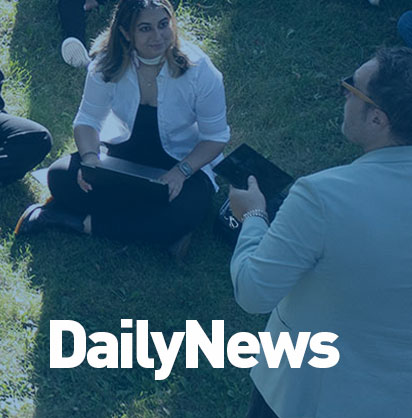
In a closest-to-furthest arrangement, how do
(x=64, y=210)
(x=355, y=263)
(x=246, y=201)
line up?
1. (x=355, y=263)
2. (x=246, y=201)
3. (x=64, y=210)

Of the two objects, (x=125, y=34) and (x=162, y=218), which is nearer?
(x=125, y=34)

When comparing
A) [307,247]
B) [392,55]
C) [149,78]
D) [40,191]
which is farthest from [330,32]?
[307,247]

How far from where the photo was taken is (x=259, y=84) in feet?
18.0

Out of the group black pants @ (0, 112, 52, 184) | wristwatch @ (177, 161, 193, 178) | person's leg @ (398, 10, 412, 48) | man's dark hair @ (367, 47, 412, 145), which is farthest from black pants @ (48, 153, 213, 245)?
person's leg @ (398, 10, 412, 48)

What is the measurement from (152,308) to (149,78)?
4.43 ft

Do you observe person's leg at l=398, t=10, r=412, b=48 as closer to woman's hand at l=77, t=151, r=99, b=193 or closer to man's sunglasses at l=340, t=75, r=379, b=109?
woman's hand at l=77, t=151, r=99, b=193

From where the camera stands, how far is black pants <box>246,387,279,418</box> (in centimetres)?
250

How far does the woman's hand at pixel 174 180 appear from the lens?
4.04m

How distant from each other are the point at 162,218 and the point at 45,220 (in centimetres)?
77

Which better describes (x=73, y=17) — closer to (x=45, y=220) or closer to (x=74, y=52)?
(x=74, y=52)

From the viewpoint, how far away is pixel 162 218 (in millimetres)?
4148

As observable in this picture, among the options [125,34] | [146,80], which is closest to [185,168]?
[146,80]

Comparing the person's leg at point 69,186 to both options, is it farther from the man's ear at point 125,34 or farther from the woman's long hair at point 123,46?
the man's ear at point 125,34

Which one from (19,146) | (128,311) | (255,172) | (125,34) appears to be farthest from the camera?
(19,146)
